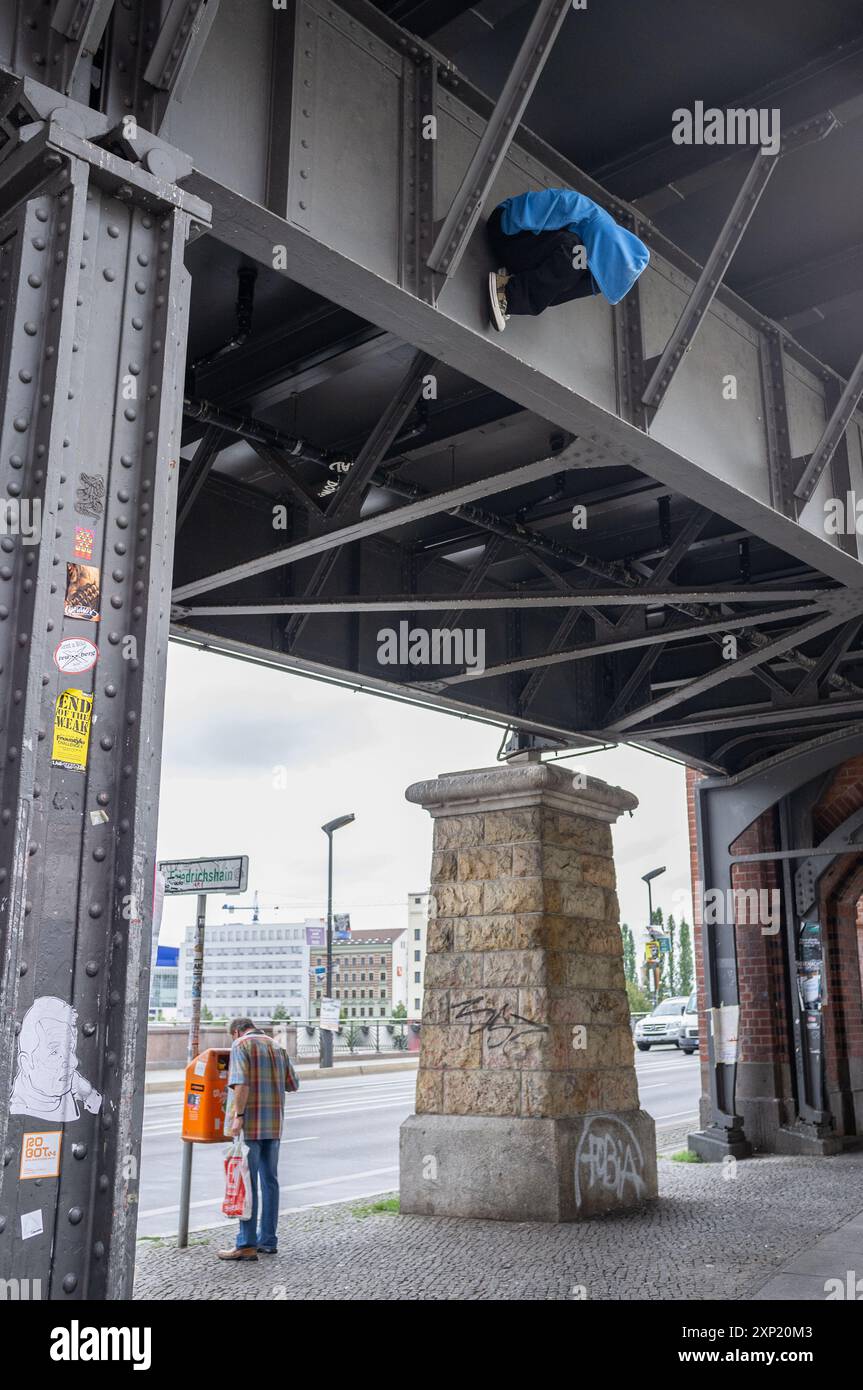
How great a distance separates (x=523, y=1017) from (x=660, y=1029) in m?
41.7

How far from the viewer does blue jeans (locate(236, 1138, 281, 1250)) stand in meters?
8.84

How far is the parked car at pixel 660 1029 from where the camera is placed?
1946 inches

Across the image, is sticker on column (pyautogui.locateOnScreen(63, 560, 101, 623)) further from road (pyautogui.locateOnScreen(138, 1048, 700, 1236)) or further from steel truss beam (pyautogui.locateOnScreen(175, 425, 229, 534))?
road (pyautogui.locateOnScreen(138, 1048, 700, 1236))

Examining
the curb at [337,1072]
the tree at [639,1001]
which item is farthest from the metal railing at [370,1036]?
the tree at [639,1001]

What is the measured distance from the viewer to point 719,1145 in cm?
1447

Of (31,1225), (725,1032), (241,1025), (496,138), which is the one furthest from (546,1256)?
(496,138)

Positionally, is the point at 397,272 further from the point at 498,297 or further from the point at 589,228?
the point at 589,228

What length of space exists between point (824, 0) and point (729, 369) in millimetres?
2501

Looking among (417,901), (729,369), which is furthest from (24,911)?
(417,901)

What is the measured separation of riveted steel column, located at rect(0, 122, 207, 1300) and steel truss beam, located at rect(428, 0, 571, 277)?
1.68 meters

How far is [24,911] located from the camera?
11.3 feet

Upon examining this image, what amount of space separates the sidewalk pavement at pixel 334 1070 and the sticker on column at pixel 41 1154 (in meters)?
24.4

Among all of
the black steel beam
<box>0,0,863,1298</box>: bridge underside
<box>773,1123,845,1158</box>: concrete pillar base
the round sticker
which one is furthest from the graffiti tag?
the round sticker

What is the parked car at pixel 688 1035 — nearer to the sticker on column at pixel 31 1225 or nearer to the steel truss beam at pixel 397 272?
the steel truss beam at pixel 397 272
